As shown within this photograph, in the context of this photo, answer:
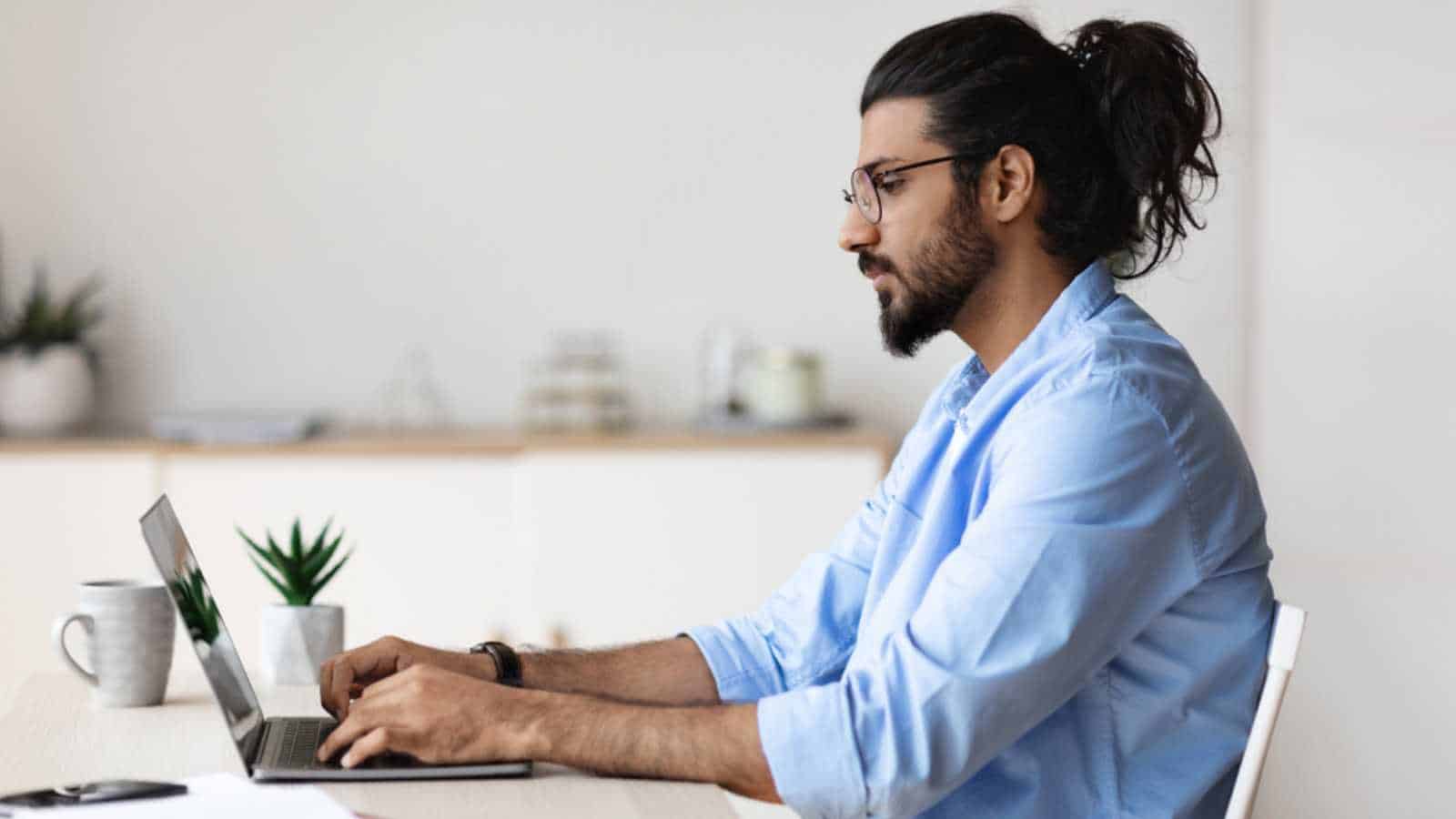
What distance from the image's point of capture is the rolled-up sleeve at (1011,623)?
4.63ft

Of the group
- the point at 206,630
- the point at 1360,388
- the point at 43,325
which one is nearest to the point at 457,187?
the point at 43,325

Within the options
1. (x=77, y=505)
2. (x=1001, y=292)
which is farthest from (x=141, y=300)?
(x=1001, y=292)

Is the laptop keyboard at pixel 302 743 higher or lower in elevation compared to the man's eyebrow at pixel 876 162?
lower

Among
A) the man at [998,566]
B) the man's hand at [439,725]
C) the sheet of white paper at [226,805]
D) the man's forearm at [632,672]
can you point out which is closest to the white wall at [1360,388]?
the man at [998,566]

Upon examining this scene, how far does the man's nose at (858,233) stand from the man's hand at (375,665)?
602 mm

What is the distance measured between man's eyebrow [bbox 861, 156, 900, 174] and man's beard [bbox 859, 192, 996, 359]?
0.27 ft

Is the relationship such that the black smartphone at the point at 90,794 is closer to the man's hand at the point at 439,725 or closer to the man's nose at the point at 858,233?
the man's hand at the point at 439,725

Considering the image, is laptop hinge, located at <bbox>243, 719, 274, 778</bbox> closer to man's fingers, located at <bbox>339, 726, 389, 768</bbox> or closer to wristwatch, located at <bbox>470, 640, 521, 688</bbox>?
man's fingers, located at <bbox>339, 726, 389, 768</bbox>

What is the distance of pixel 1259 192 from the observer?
4.24m

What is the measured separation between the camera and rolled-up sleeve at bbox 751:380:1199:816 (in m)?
1.41

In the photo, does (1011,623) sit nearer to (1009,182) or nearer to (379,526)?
(1009,182)

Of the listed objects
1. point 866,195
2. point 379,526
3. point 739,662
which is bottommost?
point 379,526

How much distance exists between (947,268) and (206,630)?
0.85 metres

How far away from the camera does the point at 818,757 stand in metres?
1.41
